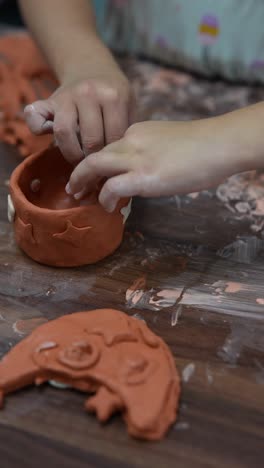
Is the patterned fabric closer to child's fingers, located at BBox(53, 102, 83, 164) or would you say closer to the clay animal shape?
child's fingers, located at BBox(53, 102, 83, 164)

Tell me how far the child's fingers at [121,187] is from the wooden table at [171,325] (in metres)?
0.11

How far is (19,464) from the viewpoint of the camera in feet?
1.53

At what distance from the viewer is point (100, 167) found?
1.94 ft

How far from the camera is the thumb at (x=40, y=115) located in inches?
26.7

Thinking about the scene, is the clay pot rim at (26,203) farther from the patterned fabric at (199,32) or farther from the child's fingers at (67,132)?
the patterned fabric at (199,32)

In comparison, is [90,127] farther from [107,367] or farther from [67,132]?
[107,367]

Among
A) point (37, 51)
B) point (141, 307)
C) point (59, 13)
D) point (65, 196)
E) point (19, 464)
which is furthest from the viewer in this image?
point (37, 51)

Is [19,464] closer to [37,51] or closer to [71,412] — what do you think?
[71,412]

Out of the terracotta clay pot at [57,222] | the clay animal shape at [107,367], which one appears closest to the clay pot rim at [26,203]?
the terracotta clay pot at [57,222]

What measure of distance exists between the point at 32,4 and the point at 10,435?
0.69 meters

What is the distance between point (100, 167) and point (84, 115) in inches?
4.0

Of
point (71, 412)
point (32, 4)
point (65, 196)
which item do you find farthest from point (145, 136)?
point (32, 4)

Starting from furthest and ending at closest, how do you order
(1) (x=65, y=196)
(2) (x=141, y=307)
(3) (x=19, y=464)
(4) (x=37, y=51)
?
(4) (x=37, y=51) < (1) (x=65, y=196) < (2) (x=141, y=307) < (3) (x=19, y=464)

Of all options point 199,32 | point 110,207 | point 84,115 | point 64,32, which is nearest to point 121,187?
point 110,207
